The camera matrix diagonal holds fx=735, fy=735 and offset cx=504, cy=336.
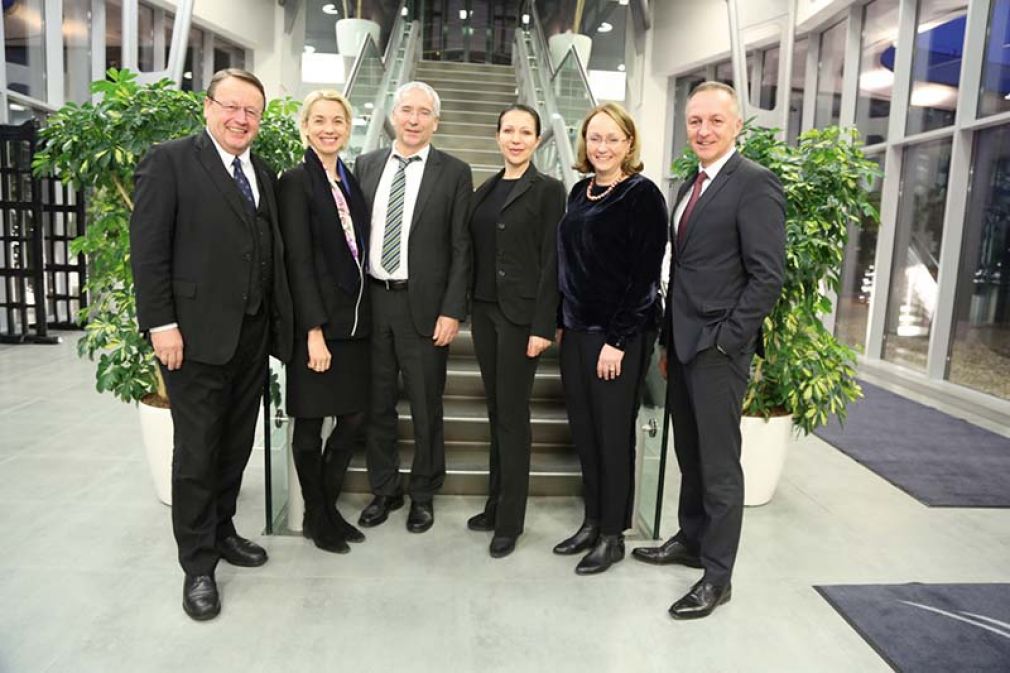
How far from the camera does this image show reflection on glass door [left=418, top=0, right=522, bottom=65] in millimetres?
16719

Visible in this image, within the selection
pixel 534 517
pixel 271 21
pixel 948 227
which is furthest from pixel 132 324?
pixel 271 21

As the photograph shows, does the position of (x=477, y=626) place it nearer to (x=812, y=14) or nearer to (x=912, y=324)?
(x=912, y=324)

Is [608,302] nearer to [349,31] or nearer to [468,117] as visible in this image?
[468,117]

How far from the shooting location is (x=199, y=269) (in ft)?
7.87

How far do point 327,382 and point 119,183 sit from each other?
1.58 meters

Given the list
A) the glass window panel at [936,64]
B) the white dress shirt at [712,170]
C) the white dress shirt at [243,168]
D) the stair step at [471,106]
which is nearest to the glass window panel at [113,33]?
the stair step at [471,106]

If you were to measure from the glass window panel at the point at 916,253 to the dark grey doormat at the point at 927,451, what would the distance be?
6.15ft

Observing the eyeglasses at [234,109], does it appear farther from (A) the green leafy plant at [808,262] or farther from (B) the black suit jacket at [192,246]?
(A) the green leafy plant at [808,262]

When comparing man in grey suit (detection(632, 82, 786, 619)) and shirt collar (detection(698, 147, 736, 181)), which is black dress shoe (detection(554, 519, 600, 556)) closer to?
man in grey suit (detection(632, 82, 786, 619))

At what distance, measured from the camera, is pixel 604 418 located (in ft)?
9.36

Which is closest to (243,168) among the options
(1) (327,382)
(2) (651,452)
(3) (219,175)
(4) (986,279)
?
(3) (219,175)

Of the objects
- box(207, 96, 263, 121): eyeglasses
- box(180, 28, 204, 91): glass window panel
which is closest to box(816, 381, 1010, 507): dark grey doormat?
box(207, 96, 263, 121): eyeglasses

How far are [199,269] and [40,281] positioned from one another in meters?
6.71

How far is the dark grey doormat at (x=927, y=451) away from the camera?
415cm
